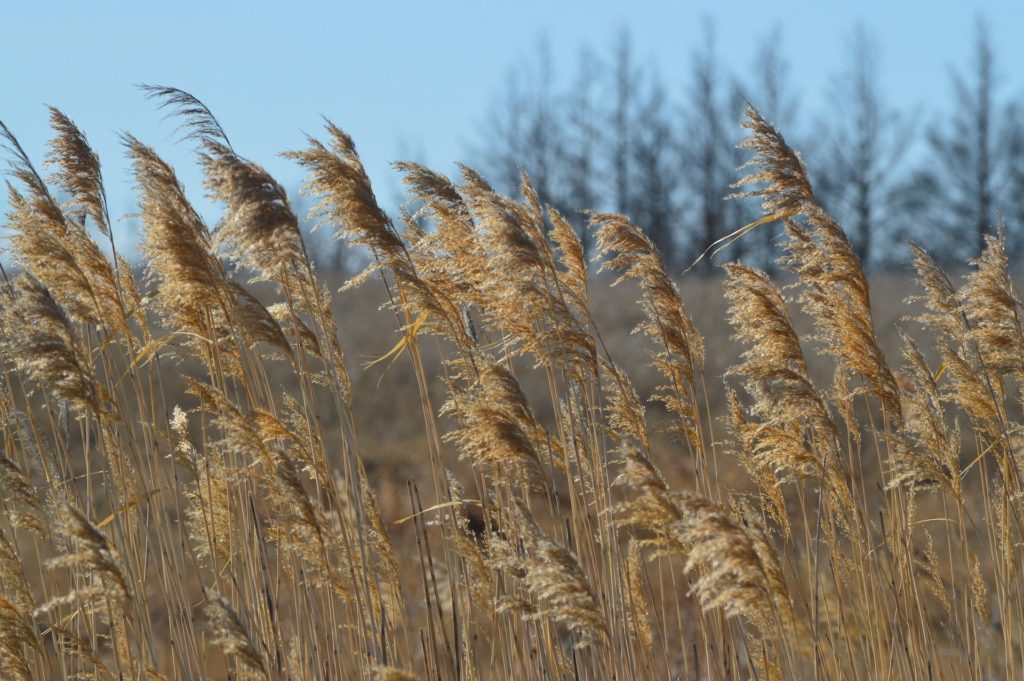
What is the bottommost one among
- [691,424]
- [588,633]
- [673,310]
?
[588,633]

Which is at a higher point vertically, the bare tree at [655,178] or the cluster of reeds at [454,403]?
the bare tree at [655,178]

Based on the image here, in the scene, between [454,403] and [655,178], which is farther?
[655,178]

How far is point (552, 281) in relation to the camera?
12.1 ft

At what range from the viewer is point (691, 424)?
4.18 m

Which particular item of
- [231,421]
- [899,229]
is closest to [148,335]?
[231,421]

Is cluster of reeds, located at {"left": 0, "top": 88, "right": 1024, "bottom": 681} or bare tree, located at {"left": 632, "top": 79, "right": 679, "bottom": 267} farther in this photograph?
bare tree, located at {"left": 632, "top": 79, "right": 679, "bottom": 267}

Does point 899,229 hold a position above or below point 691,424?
above

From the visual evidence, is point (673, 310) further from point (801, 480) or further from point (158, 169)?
point (158, 169)

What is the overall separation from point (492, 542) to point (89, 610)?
1.44 meters

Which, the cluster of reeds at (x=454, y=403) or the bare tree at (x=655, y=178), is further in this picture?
the bare tree at (x=655, y=178)

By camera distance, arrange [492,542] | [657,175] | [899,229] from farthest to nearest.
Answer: [657,175] → [899,229] → [492,542]

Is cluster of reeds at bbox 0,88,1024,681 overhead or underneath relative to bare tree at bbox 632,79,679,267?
underneath

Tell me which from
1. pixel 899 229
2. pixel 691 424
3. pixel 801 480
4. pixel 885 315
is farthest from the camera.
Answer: pixel 899 229

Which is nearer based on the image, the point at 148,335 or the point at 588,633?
the point at 588,633
